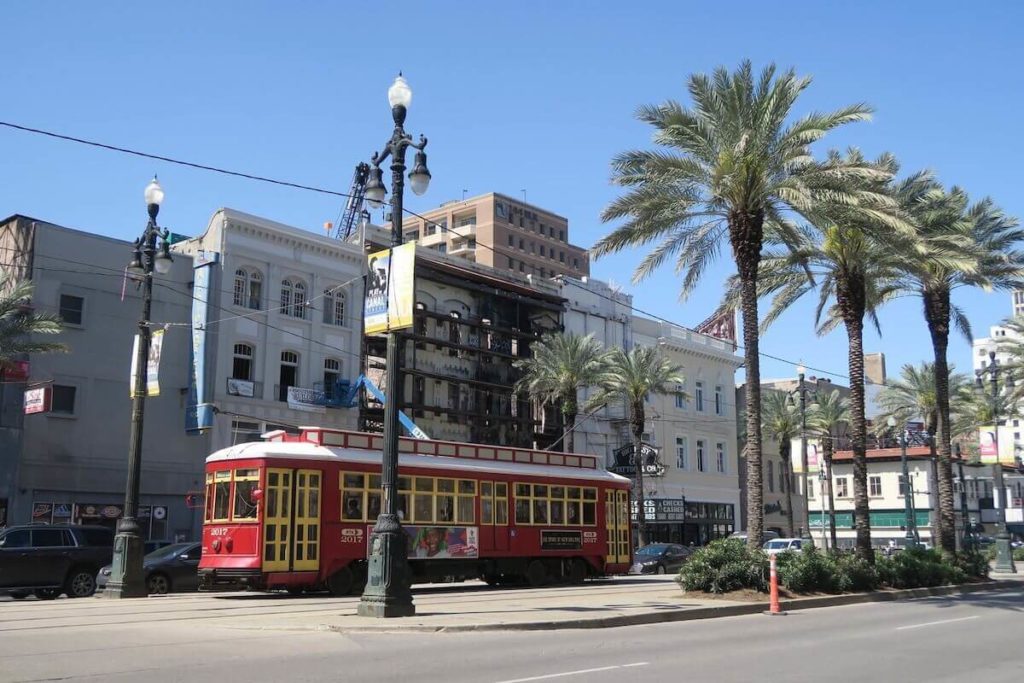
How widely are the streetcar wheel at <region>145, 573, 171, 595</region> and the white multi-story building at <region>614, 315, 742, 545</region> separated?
3470 centimetres

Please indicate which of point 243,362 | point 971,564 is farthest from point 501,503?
point 243,362

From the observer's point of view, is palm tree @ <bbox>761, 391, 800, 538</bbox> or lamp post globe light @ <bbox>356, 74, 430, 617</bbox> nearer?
lamp post globe light @ <bbox>356, 74, 430, 617</bbox>

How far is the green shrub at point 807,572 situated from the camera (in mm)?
21344

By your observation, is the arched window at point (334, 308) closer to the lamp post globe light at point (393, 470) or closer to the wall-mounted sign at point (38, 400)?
the wall-mounted sign at point (38, 400)

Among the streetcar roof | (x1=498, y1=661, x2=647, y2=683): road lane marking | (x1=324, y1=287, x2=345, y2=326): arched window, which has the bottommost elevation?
(x1=498, y1=661, x2=647, y2=683): road lane marking

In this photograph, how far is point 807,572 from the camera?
2166 centimetres

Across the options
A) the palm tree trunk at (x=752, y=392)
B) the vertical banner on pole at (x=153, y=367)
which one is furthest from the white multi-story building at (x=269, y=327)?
the palm tree trunk at (x=752, y=392)

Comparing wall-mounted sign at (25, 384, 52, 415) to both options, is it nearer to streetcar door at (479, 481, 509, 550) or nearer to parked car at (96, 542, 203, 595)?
parked car at (96, 542, 203, 595)

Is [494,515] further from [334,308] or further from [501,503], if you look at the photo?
[334,308]

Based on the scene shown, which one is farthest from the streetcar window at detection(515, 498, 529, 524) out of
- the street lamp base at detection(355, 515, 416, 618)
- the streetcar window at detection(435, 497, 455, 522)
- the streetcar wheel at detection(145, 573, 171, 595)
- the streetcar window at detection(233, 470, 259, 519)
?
the street lamp base at detection(355, 515, 416, 618)

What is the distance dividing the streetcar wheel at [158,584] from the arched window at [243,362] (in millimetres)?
15191

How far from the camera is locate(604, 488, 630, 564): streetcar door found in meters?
29.8

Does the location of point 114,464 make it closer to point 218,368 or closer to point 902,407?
point 218,368

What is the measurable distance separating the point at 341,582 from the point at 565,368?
25.8m
